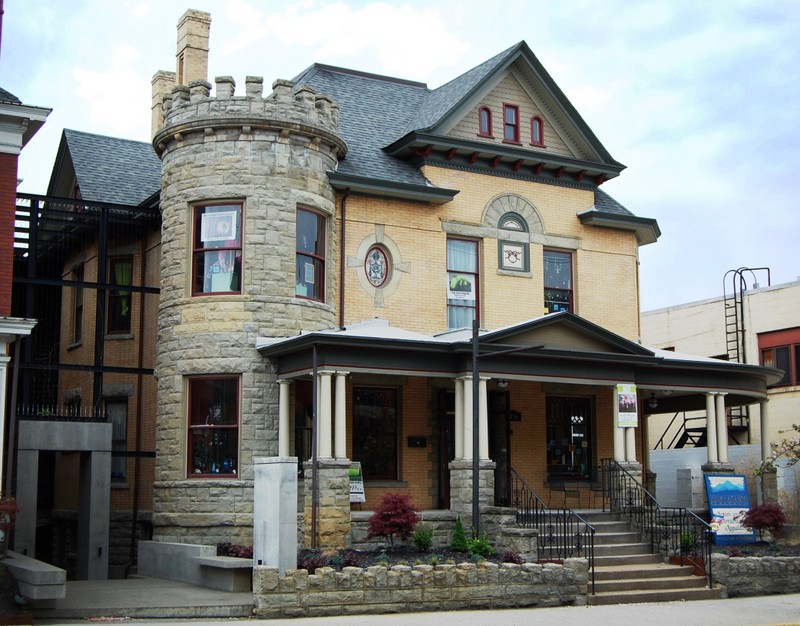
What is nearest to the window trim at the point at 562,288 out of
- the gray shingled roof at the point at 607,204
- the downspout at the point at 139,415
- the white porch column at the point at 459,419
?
the gray shingled roof at the point at 607,204

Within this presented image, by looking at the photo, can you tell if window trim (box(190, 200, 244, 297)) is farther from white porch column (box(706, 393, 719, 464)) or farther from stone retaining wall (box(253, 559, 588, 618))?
white porch column (box(706, 393, 719, 464))

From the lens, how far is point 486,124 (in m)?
26.1

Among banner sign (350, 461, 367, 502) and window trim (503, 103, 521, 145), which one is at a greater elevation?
window trim (503, 103, 521, 145)

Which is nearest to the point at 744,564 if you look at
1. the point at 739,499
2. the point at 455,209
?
the point at 739,499

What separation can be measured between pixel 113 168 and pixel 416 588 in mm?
16115

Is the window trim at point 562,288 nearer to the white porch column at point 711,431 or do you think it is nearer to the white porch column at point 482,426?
the white porch column at point 711,431

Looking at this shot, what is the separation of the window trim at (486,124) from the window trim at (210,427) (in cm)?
859

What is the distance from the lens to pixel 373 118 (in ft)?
89.0

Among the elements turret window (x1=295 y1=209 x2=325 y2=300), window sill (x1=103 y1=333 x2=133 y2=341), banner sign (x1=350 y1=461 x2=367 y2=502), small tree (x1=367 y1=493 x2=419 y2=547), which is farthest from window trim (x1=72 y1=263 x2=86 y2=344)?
small tree (x1=367 y1=493 x2=419 y2=547)

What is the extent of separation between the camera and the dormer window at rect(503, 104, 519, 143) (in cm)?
2634

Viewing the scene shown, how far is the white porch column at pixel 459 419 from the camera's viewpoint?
851 inches

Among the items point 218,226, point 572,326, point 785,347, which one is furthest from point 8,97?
point 785,347

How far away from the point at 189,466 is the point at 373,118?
10076 millimetres

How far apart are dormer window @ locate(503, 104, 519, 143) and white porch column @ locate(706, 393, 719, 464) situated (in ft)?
25.0
